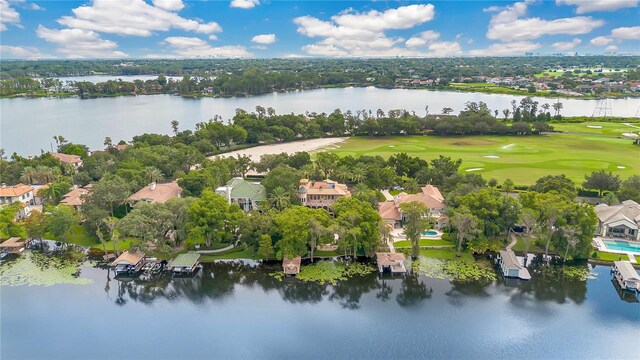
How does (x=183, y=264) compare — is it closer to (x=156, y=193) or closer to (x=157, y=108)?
(x=156, y=193)

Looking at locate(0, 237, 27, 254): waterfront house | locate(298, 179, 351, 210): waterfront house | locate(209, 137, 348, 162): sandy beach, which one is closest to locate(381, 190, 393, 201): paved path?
locate(298, 179, 351, 210): waterfront house

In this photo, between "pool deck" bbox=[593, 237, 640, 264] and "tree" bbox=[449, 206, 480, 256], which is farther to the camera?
"pool deck" bbox=[593, 237, 640, 264]

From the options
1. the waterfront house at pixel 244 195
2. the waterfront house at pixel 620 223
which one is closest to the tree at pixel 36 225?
the waterfront house at pixel 244 195

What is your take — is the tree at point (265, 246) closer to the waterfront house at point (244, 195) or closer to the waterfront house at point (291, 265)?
the waterfront house at point (291, 265)

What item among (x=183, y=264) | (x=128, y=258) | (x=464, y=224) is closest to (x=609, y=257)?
(x=464, y=224)

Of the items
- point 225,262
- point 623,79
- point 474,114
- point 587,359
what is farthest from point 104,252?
point 623,79

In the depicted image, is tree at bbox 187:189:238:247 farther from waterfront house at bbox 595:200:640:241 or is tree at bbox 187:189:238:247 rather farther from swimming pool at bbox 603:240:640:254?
waterfront house at bbox 595:200:640:241
